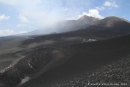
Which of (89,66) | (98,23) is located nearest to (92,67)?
(89,66)

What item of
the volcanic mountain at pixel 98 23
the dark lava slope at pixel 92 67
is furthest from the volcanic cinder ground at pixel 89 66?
the volcanic mountain at pixel 98 23

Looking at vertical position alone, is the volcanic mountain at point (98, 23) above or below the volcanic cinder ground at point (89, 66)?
above

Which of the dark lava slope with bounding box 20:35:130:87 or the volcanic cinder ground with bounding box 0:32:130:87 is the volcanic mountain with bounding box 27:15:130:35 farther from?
the dark lava slope with bounding box 20:35:130:87

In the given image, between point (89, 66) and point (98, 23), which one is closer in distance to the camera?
point (89, 66)

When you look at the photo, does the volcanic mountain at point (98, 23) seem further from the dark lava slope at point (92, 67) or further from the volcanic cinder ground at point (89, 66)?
the dark lava slope at point (92, 67)

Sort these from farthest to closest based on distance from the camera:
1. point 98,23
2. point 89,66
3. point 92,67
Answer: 1. point 98,23
2. point 89,66
3. point 92,67

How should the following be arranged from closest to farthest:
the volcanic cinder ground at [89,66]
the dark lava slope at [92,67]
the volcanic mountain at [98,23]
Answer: the volcanic cinder ground at [89,66] → the dark lava slope at [92,67] → the volcanic mountain at [98,23]

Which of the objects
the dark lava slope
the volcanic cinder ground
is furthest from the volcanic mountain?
the dark lava slope

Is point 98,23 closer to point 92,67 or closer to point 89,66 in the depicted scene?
point 89,66

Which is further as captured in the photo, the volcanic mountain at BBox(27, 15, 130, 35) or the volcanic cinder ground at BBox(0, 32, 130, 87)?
the volcanic mountain at BBox(27, 15, 130, 35)
